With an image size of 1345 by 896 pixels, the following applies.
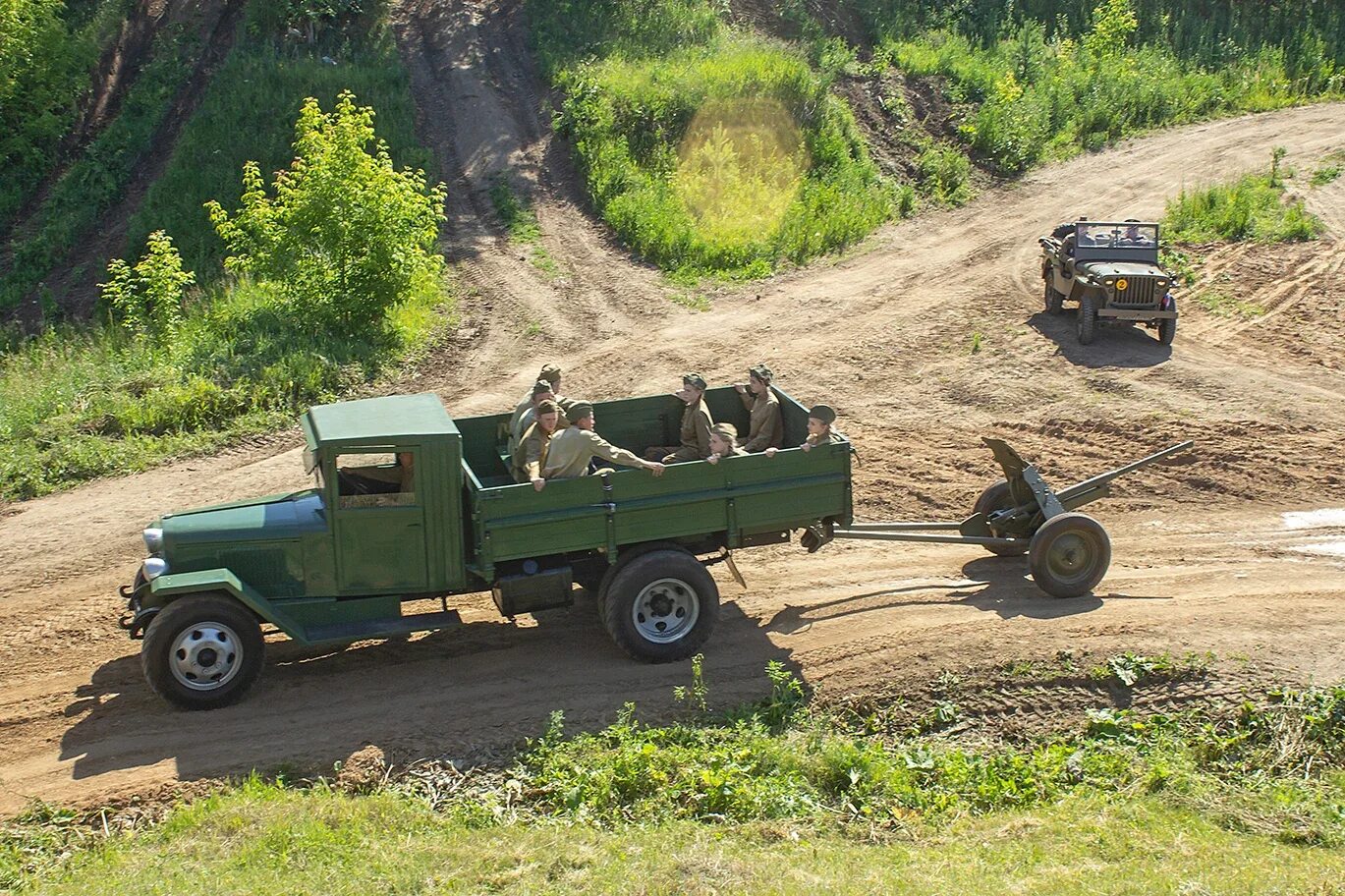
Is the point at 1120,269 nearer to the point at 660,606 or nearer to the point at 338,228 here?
the point at 338,228

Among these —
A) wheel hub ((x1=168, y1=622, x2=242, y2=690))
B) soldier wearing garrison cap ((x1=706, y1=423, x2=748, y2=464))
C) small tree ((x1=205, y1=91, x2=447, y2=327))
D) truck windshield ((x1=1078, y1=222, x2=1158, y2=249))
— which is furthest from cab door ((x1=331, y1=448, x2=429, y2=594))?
truck windshield ((x1=1078, y1=222, x2=1158, y2=249))

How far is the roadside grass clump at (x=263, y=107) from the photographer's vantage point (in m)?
25.8

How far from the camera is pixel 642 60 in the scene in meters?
29.2

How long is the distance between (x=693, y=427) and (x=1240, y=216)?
1582 cm

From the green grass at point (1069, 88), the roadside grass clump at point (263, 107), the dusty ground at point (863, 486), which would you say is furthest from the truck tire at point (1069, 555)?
the green grass at point (1069, 88)

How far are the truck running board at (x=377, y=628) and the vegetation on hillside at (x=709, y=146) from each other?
13.0m

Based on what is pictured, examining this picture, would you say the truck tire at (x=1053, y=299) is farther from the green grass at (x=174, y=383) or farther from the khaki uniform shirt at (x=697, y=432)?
the khaki uniform shirt at (x=697, y=432)

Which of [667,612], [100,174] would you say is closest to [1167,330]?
[667,612]

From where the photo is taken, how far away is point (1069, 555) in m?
12.0

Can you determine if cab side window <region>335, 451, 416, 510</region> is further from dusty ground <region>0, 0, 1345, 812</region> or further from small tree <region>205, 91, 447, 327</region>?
small tree <region>205, 91, 447, 327</region>

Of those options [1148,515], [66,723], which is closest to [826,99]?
[1148,515]

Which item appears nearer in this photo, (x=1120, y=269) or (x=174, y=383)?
(x=174, y=383)

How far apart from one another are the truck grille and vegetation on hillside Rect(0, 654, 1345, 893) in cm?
998

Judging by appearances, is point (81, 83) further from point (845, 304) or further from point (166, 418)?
point (845, 304)
